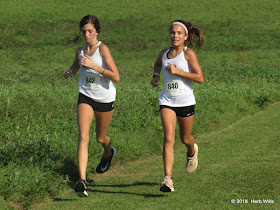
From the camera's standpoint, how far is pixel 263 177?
23.3 ft

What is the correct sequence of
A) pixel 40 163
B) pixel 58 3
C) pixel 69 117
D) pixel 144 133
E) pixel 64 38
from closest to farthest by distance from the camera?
pixel 40 163 < pixel 144 133 < pixel 69 117 < pixel 64 38 < pixel 58 3

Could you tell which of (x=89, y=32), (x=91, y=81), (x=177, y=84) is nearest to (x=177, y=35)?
(x=177, y=84)

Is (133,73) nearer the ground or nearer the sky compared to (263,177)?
nearer the ground

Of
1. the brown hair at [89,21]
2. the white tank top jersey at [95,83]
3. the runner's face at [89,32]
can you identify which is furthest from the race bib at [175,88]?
the brown hair at [89,21]

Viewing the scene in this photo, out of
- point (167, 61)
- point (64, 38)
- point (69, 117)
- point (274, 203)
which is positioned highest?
point (167, 61)

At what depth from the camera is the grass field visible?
7.85m

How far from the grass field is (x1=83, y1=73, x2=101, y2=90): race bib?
4.08 feet

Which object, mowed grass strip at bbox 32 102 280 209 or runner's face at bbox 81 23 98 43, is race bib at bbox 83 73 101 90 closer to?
runner's face at bbox 81 23 98 43

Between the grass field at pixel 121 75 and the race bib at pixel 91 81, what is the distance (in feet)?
4.08

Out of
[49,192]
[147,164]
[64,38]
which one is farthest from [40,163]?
[64,38]

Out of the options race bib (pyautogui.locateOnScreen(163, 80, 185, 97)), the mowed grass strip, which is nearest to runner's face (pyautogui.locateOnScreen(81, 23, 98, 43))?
race bib (pyautogui.locateOnScreen(163, 80, 185, 97))

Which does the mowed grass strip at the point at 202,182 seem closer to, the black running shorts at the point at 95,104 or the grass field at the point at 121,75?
the grass field at the point at 121,75

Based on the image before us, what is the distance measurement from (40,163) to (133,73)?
1809 cm

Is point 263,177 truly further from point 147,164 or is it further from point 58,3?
point 58,3
